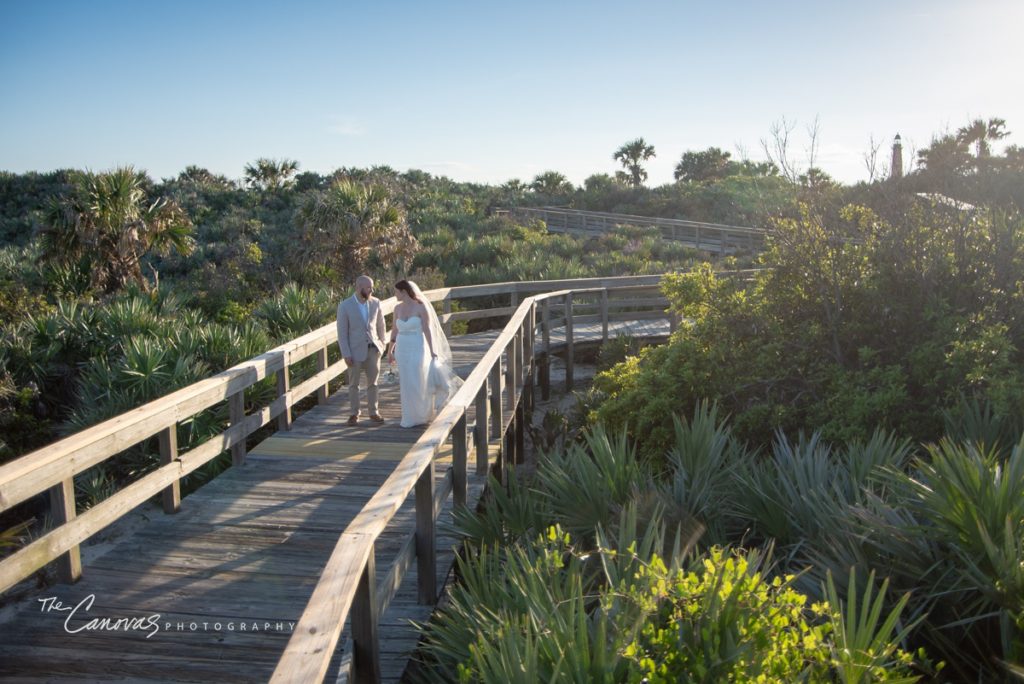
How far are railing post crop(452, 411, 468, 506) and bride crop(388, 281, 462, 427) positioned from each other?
2683mm

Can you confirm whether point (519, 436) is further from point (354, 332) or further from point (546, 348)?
point (546, 348)

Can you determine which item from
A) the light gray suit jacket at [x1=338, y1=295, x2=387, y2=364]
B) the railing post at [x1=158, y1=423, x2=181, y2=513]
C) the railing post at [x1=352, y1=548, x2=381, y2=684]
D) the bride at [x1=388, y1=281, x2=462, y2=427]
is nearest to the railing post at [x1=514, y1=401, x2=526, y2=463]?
the bride at [x1=388, y1=281, x2=462, y2=427]

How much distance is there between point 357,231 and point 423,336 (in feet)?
36.8

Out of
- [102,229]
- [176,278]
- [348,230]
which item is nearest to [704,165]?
[176,278]

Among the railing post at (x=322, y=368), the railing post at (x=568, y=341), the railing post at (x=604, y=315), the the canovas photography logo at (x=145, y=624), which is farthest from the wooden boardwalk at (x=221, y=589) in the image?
the railing post at (x=604, y=315)

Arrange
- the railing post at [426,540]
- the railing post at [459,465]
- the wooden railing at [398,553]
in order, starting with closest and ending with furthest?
the wooden railing at [398,553] < the railing post at [426,540] < the railing post at [459,465]

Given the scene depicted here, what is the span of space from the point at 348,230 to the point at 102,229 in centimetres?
504

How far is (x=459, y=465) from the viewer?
5621mm

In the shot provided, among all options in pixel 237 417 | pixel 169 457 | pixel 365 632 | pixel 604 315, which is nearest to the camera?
pixel 365 632

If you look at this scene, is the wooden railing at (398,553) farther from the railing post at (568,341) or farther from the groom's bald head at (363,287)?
the railing post at (568,341)

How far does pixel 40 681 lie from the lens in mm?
3902

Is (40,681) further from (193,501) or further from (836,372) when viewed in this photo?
(836,372)

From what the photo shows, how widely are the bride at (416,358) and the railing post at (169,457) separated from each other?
9.08 ft

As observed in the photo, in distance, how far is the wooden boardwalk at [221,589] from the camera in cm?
406
